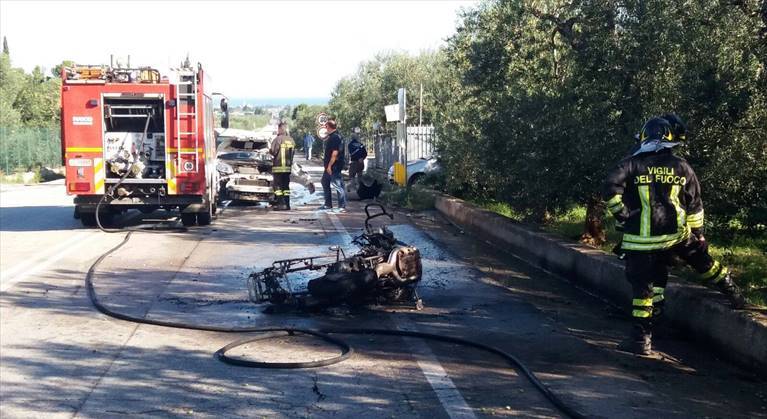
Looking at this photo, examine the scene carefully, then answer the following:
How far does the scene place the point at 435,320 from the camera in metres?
8.23

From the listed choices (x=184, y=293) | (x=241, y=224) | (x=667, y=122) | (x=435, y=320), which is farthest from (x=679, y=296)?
(x=241, y=224)

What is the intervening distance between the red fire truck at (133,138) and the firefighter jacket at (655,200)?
10.3m

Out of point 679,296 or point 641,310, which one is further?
point 679,296

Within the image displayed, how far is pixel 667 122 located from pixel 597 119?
3311 mm

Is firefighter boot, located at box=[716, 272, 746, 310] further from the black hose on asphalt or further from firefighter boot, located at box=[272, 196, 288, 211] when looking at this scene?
firefighter boot, located at box=[272, 196, 288, 211]

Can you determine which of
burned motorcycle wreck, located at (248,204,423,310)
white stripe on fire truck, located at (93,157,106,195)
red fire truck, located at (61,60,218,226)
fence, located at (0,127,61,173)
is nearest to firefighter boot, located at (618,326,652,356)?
burned motorcycle wreck, located at (248,204,423,310)

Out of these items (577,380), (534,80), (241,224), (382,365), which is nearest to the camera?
(577,380)

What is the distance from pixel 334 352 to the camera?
7012 millimetres

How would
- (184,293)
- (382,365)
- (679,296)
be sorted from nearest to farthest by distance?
(382,365) → (679,296) → (184,293)

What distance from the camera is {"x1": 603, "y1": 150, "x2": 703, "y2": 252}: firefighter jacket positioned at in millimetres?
6840

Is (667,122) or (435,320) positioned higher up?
(667,122)

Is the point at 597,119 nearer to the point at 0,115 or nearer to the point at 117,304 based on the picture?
the point at 117,304

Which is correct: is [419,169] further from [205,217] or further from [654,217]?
[654,217]

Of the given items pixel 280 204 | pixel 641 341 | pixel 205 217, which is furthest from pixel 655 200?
pixel 280 204
